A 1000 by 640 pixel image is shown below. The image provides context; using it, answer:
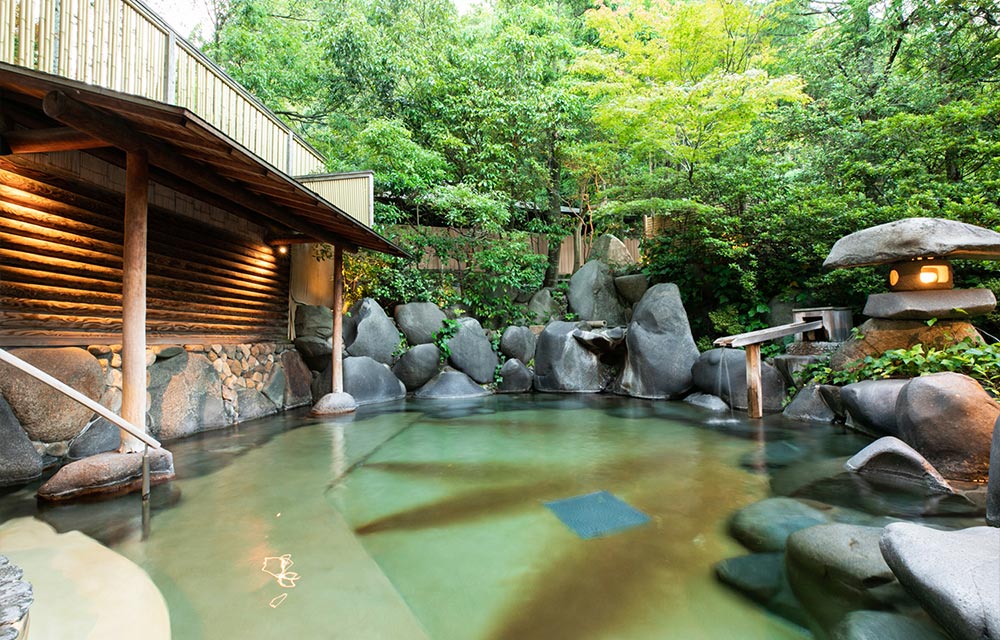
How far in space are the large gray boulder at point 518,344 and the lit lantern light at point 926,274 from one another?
7.88 metres

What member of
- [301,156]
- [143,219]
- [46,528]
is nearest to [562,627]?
[46,528]

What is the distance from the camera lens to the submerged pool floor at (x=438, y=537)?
7.67ft

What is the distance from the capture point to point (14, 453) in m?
4.39

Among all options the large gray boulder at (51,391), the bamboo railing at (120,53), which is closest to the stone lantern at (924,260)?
the bamboo railing at (120,53)

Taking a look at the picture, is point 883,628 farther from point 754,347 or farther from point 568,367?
point 568,367

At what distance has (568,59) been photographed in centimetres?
1429

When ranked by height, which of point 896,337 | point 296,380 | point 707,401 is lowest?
point 707,401

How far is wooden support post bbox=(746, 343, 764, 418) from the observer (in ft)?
24.8

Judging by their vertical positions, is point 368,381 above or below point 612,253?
below

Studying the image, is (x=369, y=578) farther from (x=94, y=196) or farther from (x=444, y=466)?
(x=94, y=196)

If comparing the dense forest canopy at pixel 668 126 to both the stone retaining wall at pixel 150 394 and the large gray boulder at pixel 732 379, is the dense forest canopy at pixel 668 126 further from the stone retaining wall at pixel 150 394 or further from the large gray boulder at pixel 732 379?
the stone retaining wall at pixel 150 394

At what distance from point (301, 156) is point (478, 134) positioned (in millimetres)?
5625

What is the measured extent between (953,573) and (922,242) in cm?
570

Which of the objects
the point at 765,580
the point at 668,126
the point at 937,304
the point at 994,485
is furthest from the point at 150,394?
the point at 668,126
